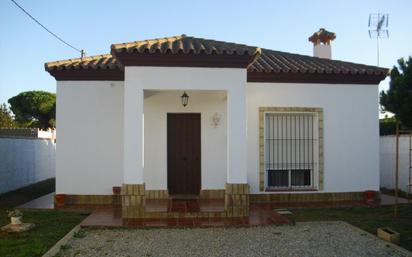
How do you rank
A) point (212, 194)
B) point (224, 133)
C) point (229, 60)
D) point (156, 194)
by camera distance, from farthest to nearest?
point (224, 133)
point (212, 194)
point (156, 194)
point (229, 60)

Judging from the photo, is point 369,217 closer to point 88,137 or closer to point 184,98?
point 184,98

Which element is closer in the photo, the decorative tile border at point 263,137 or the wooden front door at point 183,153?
the decorative tile border at point 263,137

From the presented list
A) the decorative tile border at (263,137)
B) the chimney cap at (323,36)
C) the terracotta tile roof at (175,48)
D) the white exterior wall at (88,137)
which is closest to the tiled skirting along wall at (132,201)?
the white exterior wall at (88,137)

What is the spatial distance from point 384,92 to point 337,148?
2675 millimetres

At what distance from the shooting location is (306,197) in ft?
38.5

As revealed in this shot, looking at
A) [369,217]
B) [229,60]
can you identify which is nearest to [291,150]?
[369,217]

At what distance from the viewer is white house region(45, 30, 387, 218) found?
37.3ft

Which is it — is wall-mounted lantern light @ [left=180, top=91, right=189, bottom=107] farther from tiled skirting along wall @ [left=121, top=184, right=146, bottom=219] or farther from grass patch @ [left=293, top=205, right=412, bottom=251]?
grass patch @ [left=293, top=205, right=412, bottom=251]

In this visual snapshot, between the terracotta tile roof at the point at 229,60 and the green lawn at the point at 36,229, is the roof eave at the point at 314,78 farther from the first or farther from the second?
the green lawn at the point at 36,229

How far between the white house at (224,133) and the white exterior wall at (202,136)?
0.10 ft

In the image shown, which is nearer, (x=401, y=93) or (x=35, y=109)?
(x=401, y=93)

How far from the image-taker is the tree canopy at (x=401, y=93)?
9.12m

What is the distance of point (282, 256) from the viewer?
667cm

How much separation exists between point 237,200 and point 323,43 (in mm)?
8780
